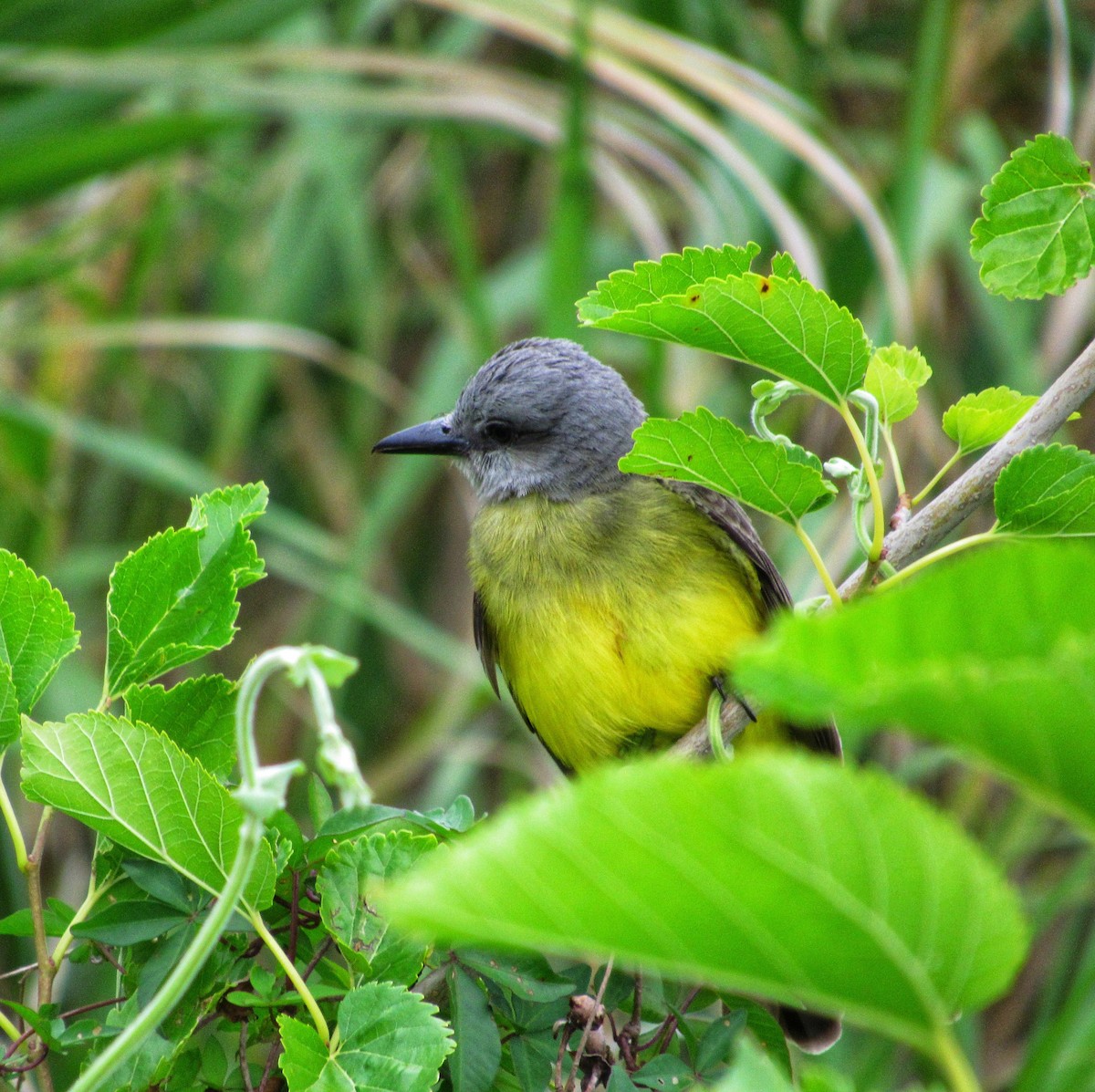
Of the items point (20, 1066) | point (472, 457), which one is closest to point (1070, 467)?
point (20, 1066)

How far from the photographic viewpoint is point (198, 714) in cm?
122

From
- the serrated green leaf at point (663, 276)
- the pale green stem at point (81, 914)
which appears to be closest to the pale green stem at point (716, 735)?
the serrated green leaf at point (663, 276)

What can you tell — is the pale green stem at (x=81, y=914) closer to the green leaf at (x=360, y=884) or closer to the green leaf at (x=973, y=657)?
the green leaf at (x=360, y=884)

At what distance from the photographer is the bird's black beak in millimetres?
2754

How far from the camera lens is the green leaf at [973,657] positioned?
50 centimetres

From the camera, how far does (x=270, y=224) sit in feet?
15.5

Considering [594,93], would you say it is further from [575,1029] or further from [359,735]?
[575,1029]

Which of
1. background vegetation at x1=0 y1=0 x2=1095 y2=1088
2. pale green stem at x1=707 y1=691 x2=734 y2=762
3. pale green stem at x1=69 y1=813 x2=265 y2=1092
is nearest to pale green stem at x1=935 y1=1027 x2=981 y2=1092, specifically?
pale green stem at x1=69 y1=813 x2=265 y2=1092

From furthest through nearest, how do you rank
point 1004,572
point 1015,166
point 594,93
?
point 594,93 < point 1015,166 < point 1004,572

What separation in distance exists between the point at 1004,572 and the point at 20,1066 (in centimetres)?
89

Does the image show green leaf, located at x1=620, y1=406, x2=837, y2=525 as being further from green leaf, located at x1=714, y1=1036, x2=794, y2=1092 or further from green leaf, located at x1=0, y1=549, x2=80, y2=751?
green leaf, located at x1=714, y1=1036, x2=794, y2=1092

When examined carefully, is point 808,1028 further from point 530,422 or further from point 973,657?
point 973,657

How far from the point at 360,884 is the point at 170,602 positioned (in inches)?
11.8

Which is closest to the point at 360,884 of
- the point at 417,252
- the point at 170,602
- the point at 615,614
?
the point at 170,602
